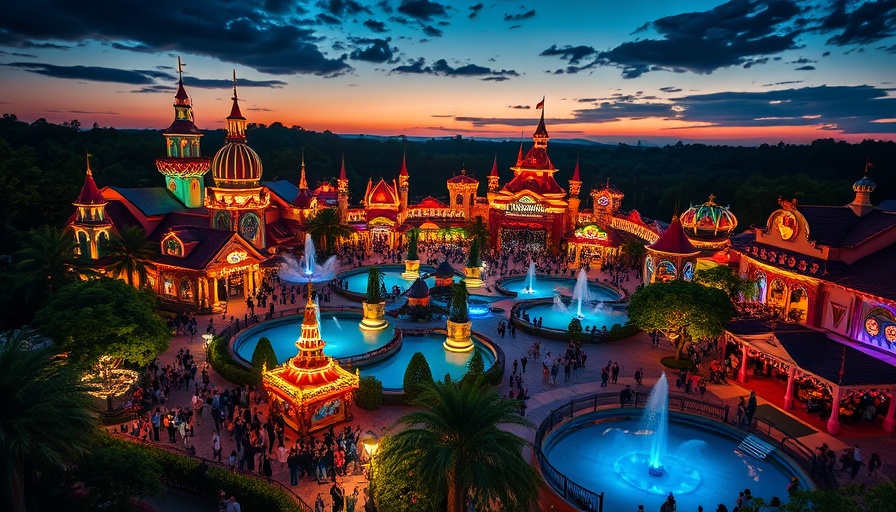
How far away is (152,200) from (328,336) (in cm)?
1923

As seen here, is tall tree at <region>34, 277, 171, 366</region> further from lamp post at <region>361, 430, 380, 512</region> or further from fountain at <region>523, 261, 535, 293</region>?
fountain at <region>523, 261, 535, 293</region>

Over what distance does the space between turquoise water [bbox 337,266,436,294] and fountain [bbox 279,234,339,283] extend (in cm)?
161

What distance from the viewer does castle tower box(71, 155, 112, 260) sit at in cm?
3547

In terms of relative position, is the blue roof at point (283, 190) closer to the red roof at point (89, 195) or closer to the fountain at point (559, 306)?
the red roof at point (89, 195)

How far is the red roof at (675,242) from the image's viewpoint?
122 ft

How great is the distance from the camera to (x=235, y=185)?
41.4 m

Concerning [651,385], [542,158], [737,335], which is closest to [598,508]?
[651,385]

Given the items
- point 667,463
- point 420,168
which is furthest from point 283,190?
point 420,168

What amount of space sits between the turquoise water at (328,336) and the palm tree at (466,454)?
17.0 metres

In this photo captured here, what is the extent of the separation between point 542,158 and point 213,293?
131 feet

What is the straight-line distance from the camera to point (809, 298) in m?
26.1

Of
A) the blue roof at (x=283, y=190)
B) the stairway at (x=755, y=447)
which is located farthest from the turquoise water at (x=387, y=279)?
the stairway at (x=755, y=447)

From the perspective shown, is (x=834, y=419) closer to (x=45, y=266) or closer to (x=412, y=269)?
(x=412, y=269)

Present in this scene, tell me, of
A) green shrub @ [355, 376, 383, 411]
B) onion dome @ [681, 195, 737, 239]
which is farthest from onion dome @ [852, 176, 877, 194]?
green shrub @ [355, 376, 383, 411]
